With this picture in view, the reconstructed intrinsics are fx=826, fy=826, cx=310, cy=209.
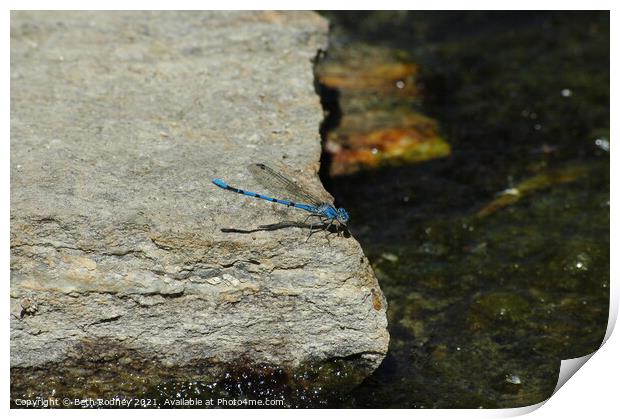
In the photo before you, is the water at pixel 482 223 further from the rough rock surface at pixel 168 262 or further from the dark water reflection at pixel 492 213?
the rough rock surface at pixel 168 262

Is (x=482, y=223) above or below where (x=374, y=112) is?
below

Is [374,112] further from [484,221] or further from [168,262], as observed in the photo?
[168,262]

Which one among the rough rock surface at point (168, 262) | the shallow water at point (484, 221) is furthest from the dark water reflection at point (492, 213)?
the rough rock surface at point (168, 262)

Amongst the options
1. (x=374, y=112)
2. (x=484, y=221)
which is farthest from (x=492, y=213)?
(x=374, y=112)

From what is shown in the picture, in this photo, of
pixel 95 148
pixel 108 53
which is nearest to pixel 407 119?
pixel 108 53

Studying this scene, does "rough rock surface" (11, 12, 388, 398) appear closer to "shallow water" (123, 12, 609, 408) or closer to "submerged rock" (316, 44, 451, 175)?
"shallow water" (123, 12, 609, 408)

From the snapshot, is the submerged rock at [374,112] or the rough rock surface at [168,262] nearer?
the rough rock surface at [168,262]

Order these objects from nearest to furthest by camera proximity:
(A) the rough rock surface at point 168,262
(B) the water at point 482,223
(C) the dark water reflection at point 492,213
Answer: (A) the rough rock surface at point 168,262
(B) the water at point 482,223
(C) the dark water reflection at point 492,213

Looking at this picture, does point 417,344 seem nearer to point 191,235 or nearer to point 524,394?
point 524,394
